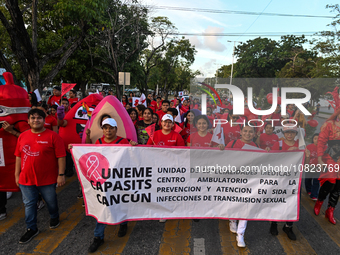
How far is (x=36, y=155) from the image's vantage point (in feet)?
10.3

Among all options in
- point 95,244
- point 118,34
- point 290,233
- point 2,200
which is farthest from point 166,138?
point 118,34

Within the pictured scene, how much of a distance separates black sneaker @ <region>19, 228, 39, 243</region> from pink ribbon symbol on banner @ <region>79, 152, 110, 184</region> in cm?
112

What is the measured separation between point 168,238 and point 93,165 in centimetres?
150

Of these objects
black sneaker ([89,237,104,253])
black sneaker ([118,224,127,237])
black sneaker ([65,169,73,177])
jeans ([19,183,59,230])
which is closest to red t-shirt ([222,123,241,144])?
black sneaker ([118,224,127,237])

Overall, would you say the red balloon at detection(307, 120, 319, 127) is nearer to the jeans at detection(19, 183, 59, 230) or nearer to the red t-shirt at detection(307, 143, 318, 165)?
the red t-shirt at detection(307, 143, 318, 165)

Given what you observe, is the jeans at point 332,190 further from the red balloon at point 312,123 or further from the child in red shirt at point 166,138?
the child in red shirt at point 166,138

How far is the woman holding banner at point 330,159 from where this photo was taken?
3822 millimetres

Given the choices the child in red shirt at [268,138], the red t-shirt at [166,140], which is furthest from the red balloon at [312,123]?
the red t-shirt at [166,140]

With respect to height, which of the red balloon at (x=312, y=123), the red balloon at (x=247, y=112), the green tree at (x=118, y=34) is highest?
the green tree at (x=118, y=34)

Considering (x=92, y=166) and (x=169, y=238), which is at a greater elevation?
(x=92, y=166)

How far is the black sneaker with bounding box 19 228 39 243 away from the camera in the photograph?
3.18 meters

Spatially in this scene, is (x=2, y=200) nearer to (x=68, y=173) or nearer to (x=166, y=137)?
(x=68, y=173)

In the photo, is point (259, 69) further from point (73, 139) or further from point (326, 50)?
point (73, 139)

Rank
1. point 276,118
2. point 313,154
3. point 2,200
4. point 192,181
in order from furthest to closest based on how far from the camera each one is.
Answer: point 276,118
point 313,154
point 2,200
point 192,181
